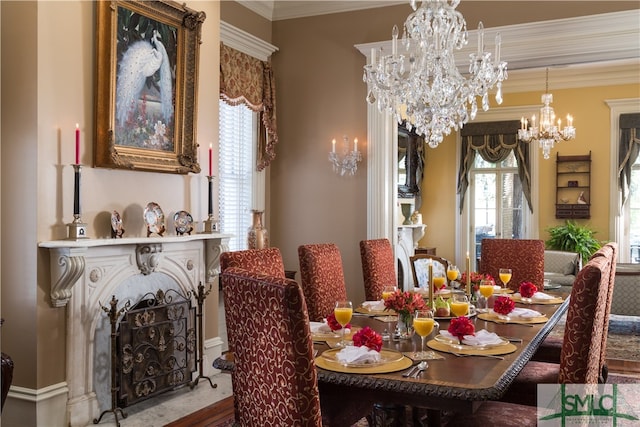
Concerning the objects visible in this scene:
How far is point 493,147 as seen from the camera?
9062 millimetres

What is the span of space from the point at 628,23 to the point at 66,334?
4447mm

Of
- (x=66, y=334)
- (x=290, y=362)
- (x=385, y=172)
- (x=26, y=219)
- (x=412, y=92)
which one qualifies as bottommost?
(x=66, y=334)

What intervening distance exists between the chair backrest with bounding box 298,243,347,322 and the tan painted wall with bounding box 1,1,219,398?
4.19ft

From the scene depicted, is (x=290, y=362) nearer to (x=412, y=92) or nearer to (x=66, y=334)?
(x=66, y=334)

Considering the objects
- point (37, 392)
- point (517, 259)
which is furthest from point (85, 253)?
point (517, 259)

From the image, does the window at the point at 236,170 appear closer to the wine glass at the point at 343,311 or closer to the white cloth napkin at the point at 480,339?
the wine glass at the point at 343,311

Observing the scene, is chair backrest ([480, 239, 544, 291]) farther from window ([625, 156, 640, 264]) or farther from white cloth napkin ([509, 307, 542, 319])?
window ([625, 156, 640, 264])

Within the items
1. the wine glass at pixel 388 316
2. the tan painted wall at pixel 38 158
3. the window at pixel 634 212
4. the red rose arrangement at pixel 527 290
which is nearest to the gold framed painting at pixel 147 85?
the tan painted wall at pixel 38 158

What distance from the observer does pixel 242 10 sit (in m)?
5.42

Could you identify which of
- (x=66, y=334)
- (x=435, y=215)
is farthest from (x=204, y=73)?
(x=435, y=215)

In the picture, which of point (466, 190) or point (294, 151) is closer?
point (294, 151)

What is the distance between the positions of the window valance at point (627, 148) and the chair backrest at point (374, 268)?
558 centimetres

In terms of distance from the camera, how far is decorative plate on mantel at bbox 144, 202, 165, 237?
3783mm

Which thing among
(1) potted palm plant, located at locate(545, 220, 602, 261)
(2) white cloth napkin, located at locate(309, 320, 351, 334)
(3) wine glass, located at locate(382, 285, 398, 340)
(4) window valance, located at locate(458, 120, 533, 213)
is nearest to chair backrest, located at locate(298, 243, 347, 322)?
(3) wine glass, located at locate(382, 285, 398, 340)
